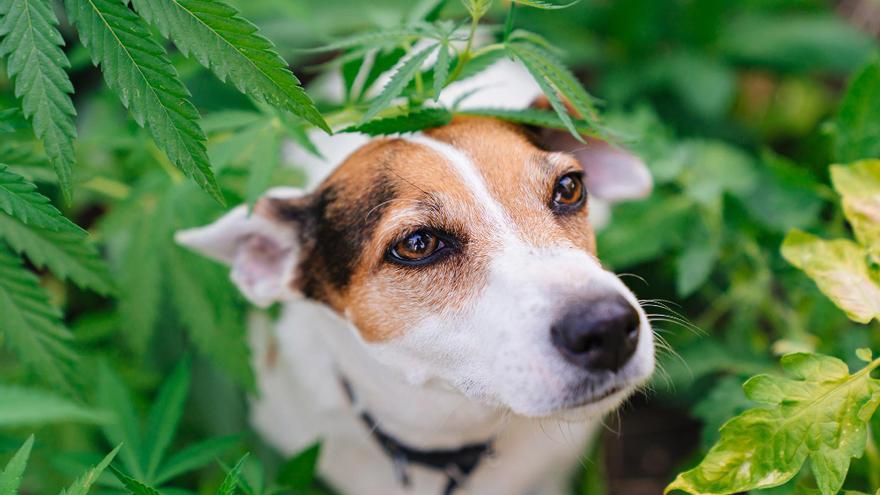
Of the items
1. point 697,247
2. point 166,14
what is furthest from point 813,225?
point 166,14

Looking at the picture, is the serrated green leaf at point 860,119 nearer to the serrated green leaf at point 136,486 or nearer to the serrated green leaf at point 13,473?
the serrated green leaf at point 136,486

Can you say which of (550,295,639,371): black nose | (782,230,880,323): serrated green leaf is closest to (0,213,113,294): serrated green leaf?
(550,295,639,371): black nose

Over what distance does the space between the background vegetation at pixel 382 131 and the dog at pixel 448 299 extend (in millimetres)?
195

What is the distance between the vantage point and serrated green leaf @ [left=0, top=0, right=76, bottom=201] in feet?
5.78

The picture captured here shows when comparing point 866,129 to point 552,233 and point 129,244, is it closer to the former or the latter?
point 552,233

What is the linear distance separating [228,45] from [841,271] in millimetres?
1741

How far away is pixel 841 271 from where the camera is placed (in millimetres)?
2084

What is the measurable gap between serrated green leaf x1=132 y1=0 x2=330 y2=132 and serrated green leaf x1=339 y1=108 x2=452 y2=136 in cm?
23

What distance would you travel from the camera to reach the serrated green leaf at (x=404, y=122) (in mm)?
2074

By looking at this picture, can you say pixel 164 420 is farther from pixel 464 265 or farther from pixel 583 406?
pixel 583 406

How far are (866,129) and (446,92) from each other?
162 centimetres

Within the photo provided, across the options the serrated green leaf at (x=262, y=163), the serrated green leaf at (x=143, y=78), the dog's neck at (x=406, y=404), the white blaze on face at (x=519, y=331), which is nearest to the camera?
the serrated green leaf at (x=143, y=78)

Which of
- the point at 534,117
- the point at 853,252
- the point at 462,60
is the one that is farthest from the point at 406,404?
the point at 853,252

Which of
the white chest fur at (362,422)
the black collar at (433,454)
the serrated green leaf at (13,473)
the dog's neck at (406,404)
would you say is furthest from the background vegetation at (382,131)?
the black collar at (433,454)
